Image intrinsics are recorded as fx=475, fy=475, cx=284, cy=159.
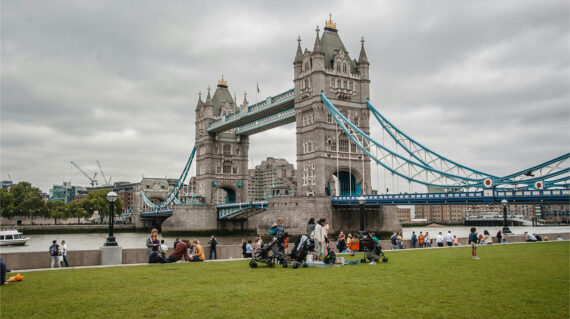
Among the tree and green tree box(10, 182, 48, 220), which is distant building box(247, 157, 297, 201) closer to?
the tree

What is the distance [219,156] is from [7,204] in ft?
124

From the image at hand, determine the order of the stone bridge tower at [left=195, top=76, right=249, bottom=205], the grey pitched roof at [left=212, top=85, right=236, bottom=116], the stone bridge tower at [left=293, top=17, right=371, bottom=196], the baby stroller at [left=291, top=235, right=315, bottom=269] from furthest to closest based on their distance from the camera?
the grey pitched roof at [left=212, top=85, right=236, bottom=116], the stone bridge tower at [left=195, top=76, right=249, bottom=205], the stone bridge tower at [left=293, top=17, right=371, bottom=196], the baby stroller at [left=291, top=235, right=315, bottom=269]

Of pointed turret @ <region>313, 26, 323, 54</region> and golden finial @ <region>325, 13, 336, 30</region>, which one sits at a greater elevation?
golden finial @ <region>325, 13, 336, 30</region>

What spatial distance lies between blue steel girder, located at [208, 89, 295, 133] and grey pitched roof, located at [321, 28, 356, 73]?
5990mm

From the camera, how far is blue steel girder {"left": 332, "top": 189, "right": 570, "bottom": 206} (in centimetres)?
3338

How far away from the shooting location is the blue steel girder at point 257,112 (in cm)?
5809

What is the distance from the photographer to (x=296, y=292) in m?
9.91

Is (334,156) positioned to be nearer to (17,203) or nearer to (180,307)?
(180,307)

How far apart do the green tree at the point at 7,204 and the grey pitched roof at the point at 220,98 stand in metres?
38.5

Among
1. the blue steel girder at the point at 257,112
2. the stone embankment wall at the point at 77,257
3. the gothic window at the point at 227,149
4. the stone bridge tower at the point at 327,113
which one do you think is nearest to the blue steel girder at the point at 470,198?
the stone bridge tower at the point at 327,113

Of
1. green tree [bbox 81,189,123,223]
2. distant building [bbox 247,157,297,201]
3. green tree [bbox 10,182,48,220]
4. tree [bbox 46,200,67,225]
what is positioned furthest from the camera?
distant building [bbox 247,157,297,201]

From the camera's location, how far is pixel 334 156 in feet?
173

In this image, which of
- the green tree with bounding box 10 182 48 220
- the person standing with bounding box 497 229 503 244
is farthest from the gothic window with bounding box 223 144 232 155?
the person standing with bounding box 497 229 503 244

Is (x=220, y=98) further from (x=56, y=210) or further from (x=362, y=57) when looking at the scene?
(x=56, y=210)
